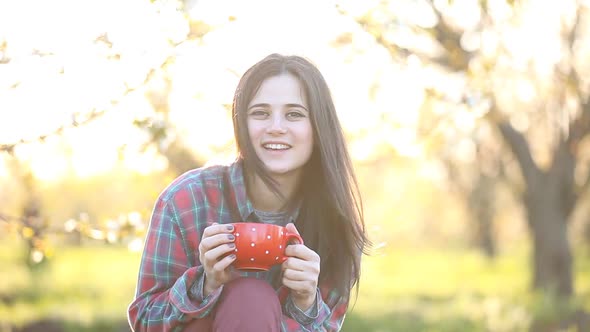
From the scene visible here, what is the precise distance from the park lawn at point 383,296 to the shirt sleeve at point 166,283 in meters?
1.10

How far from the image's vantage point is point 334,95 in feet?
9.02

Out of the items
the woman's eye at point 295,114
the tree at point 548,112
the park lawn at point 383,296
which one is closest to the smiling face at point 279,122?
the woman's eye at point 295,114

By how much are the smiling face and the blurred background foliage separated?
32cm

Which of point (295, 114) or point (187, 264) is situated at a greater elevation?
point (295, 114)

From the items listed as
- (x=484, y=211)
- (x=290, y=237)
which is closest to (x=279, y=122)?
(x=290, y=237)

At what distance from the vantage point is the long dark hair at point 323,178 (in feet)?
8.48

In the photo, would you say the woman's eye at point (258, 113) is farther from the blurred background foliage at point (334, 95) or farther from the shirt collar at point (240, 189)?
the blurred background foliage at point (334, 95)

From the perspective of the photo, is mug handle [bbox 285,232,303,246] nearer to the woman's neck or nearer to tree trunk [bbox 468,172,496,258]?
the woman's neck

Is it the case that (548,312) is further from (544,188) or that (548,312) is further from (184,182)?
(184,182)

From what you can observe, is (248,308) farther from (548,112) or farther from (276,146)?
(548,112)

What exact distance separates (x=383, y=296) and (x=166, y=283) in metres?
6.06

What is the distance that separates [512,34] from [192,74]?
11.5 ft

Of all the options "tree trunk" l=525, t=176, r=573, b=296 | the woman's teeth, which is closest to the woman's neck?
the woman's teeth

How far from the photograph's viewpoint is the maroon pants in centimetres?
219
